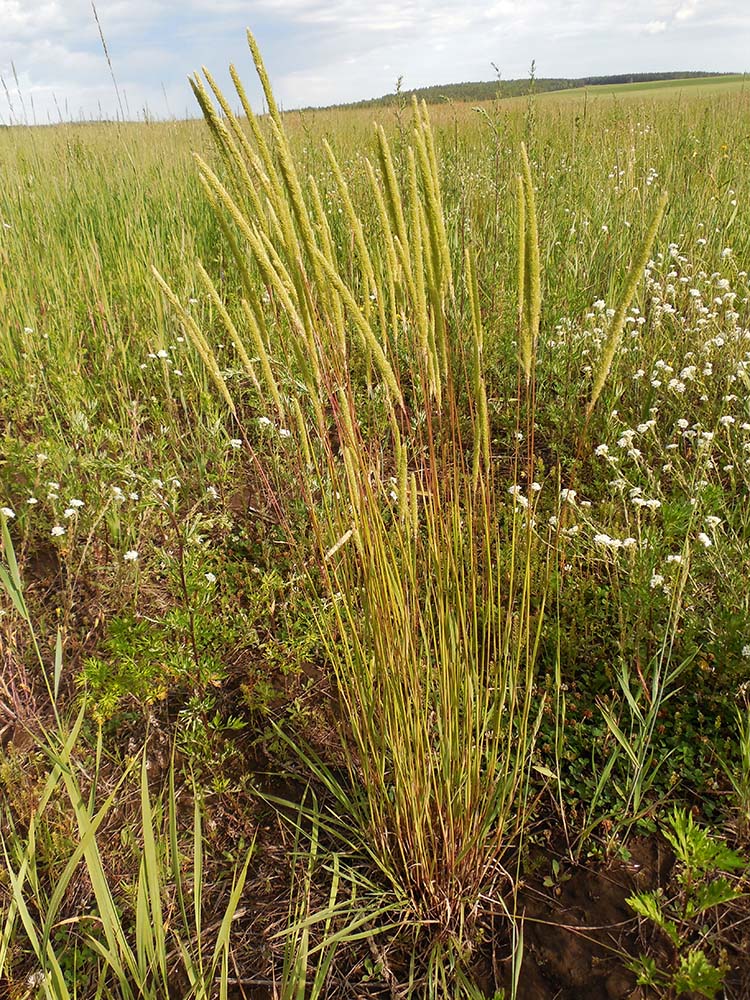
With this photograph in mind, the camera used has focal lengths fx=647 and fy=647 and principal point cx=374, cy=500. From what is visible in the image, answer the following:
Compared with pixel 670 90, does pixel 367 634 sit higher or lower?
lower

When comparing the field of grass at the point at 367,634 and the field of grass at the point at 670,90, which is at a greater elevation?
the field of grass at the point at 670,90

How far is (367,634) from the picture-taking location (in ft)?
4.35

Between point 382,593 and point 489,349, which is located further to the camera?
point 489,349

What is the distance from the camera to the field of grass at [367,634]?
3.64 ft

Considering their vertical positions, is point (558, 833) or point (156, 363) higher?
point (156, 363)

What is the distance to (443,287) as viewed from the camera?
3.52 ft

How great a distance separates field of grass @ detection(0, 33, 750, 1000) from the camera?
1.11 meters

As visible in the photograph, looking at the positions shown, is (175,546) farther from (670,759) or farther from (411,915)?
(670,759)

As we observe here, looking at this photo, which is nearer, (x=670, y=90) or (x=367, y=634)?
(x=367, y=634)

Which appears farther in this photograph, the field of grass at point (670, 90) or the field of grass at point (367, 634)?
the field of grass at point (670, 90)

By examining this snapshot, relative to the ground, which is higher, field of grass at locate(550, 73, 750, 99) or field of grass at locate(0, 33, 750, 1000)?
field of grass at locate(550, 73, 750, 99)

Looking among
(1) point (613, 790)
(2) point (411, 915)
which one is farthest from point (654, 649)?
(2) point (411, 915)

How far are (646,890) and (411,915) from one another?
1.75ft

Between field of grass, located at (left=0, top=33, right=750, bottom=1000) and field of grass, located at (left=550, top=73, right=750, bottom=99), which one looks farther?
field of grass, located at (left=550, top=73, right=750, bottom=99)
